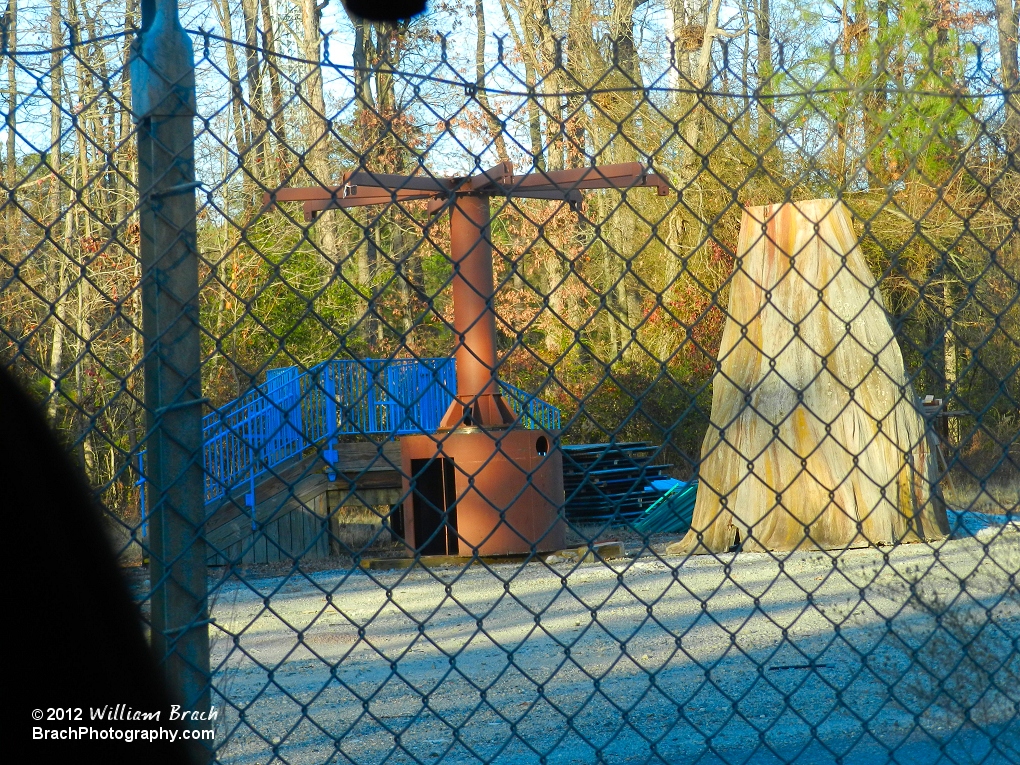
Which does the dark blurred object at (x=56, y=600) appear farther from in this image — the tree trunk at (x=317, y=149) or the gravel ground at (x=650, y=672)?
the tree trunk at (x=317, y=149)

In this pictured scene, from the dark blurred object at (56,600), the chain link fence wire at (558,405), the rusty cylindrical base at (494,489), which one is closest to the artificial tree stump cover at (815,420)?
the chain link fence wire at (558,405)

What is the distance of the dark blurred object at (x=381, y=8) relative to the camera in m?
1.78

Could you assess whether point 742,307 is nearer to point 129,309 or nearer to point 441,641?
point 441,641

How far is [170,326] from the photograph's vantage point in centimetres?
191

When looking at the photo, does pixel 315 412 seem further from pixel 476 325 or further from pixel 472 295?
pixel 476 325

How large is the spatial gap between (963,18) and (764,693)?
16969 millimetres

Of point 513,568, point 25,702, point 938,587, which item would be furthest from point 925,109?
point 25,702

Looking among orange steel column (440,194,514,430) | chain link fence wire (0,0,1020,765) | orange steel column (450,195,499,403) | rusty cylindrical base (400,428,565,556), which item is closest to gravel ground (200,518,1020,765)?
chain link fence wire (0,0,1020,765)

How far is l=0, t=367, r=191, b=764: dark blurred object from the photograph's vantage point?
836mm

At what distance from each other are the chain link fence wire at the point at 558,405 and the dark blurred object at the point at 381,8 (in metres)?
0.18

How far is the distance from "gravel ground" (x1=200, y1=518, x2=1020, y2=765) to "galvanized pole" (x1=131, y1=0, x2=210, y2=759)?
7.4 inches

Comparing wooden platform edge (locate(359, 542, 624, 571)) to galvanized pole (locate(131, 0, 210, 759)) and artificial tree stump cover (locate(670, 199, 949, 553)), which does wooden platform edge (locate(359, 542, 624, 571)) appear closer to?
artificial tree stump cover (locate(670, 199, 949, 553))

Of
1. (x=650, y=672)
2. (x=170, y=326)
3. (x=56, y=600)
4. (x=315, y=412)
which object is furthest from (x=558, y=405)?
(x=56, y=600)

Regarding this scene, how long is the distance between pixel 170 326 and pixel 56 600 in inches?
43.9
